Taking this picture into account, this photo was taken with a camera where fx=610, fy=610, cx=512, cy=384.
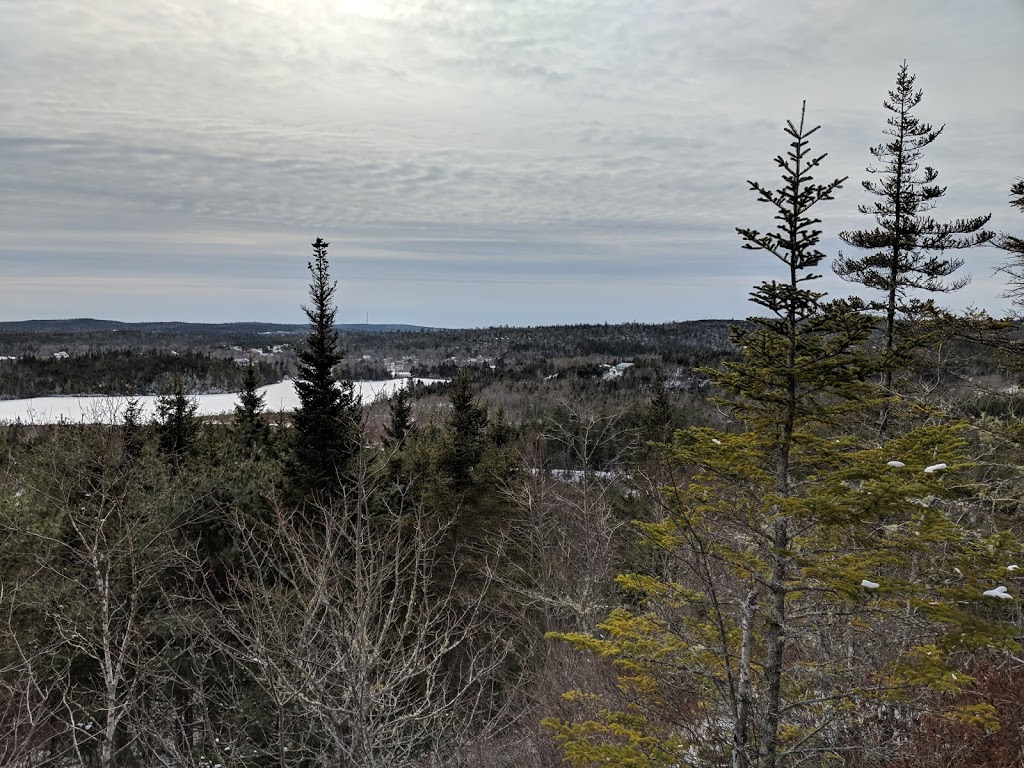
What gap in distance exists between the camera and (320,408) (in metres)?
19.2

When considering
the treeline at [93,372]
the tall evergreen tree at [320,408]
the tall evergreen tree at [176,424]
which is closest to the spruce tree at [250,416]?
the tall evergreen tree at [176,424]

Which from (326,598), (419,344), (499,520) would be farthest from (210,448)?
(419,344)

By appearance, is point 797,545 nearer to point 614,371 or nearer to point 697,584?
point 697,584

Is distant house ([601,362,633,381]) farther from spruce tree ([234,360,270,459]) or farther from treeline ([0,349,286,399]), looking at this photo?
spruce tree ([234,360,270,459])

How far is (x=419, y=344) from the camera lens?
628ft

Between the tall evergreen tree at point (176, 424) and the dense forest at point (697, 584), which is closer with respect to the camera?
the dense forest at point (697, 584)

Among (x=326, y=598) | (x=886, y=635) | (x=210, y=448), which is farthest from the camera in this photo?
(x=210, y=448)

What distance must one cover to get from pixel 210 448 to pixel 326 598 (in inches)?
852

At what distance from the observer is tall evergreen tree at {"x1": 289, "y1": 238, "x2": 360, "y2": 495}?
18.5 meters

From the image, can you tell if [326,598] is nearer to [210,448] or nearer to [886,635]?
[886,635]

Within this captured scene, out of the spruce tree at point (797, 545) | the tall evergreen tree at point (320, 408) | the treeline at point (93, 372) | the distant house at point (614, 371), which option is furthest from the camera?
the distant house at point (614, 371)

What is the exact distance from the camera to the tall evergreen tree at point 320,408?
18.5 metres

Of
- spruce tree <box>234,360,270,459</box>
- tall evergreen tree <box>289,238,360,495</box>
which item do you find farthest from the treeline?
tall evergreen tree <box>289,238,360,495</box>

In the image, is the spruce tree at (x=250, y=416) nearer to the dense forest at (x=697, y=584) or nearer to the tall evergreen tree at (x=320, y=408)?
the dense forest at (x=697, y=584)
